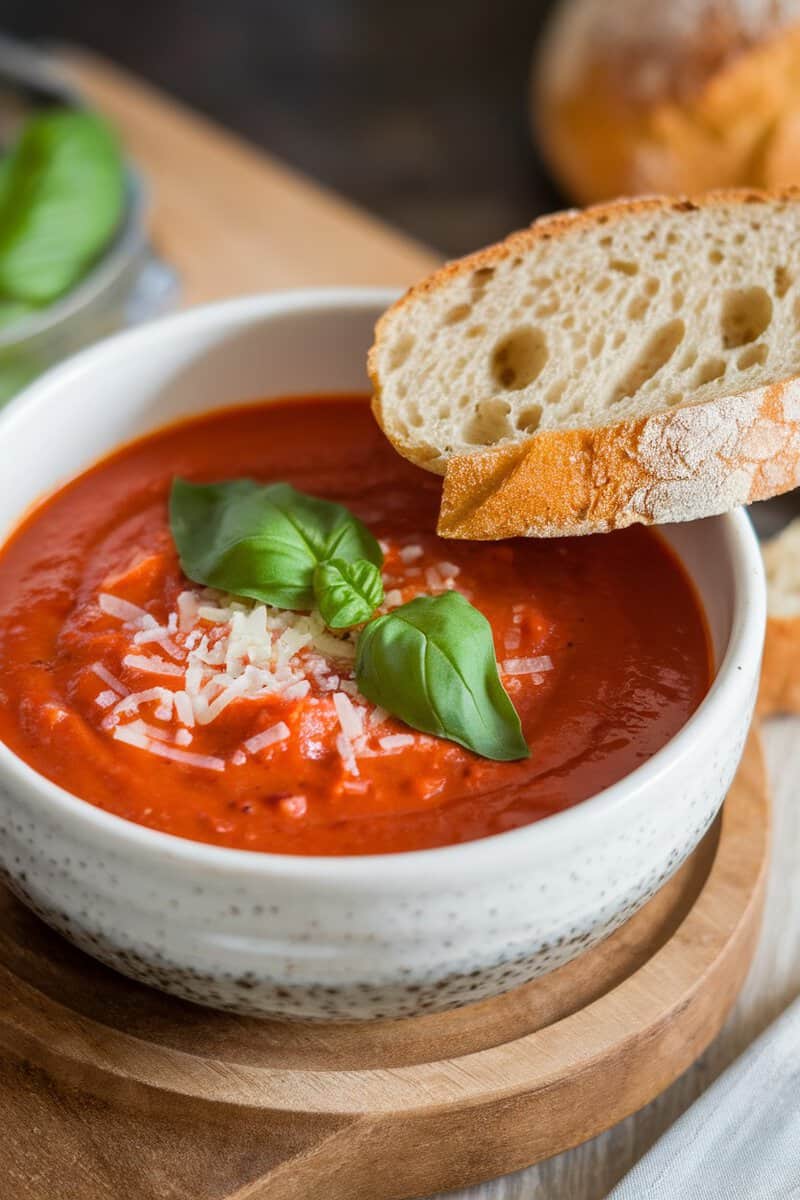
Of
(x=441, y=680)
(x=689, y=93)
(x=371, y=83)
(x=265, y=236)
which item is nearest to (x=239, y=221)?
(x=265, y=236)

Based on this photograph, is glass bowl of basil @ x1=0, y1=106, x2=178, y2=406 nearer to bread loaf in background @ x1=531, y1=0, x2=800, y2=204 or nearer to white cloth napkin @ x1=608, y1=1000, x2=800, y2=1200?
bread loaf in background @ x1=531, y1=0, x2=800, y2=204

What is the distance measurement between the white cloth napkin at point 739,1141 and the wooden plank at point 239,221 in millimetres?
2155

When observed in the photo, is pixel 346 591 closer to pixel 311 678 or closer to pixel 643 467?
pixel 311 678

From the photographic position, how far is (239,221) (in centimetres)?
370

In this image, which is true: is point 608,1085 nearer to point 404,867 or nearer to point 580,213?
point 404,867

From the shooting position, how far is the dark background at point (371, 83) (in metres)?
4.51

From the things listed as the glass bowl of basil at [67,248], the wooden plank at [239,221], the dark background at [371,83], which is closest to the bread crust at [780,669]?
the wooden plank at [239,221]

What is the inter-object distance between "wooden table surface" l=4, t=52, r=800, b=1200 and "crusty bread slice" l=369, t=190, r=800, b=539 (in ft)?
2.24

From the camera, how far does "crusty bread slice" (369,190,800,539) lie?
184 cm

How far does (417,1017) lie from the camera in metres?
1.77

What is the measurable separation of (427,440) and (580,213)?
0.48 meters

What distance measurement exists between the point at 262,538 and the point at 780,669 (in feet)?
3.12

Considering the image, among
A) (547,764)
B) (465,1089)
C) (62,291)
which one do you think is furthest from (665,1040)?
(62,291)

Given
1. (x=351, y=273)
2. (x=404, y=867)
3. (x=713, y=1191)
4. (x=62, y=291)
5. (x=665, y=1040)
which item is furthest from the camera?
(x=351, y=273)
